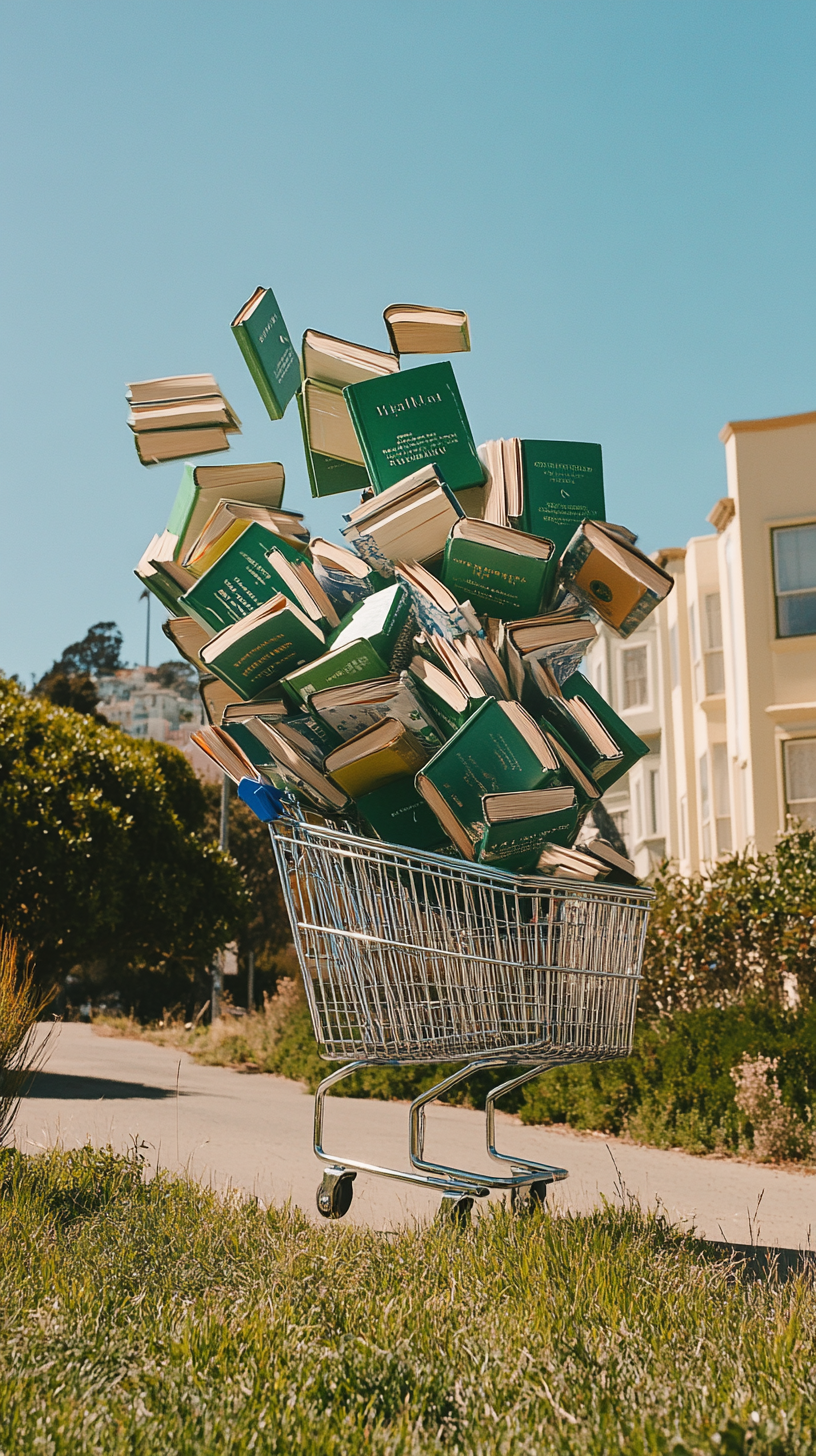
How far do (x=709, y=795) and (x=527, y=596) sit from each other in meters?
20.8

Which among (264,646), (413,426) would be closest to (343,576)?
(264,646)

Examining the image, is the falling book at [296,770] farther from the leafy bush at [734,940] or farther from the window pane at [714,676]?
the window pane at [714,676]

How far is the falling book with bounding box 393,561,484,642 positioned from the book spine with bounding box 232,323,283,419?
1.08m

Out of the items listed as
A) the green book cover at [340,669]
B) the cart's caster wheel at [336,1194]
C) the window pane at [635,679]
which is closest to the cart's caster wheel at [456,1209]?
the cart's caster wheel at [336,1194]

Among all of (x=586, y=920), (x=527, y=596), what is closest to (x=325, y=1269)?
(x=586, y=920)

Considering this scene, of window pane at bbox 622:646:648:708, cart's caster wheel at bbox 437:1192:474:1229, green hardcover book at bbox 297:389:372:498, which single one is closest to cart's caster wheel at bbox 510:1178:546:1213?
cart's caster wheel at bbox 437:1192:474:1229

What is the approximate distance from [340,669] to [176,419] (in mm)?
1453

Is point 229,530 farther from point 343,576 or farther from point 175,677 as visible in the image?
point 175,677

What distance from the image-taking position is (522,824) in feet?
12.2

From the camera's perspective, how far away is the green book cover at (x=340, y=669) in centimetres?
386

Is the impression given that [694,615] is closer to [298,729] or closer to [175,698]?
[298,729]

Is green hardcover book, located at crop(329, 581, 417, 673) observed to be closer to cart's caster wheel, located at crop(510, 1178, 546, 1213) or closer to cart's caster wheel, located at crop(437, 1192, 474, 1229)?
cart's caster wheel, located at crop(437, 1192, 474, 1229)

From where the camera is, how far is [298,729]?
399 cm

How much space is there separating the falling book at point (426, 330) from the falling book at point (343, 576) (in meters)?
1.01
